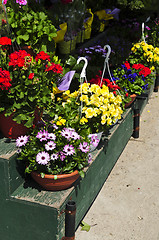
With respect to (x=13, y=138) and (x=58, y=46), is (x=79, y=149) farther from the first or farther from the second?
(x=58, y=46)

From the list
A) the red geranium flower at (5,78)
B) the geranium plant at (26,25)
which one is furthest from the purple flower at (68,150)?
the geranium plant at (26,25)

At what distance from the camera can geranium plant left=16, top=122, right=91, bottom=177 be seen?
2.39 metres

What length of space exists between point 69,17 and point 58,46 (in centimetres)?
38

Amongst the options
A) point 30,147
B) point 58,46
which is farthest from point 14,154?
point 58,46

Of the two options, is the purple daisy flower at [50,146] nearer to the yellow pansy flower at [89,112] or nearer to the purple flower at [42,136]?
the purple flower at [42,136]

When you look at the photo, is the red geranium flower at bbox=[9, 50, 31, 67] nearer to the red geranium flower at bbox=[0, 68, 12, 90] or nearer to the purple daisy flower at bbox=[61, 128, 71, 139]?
the red geranium flower at bbox=[0, 68, 12, 90]

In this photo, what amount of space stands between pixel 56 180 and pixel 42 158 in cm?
22

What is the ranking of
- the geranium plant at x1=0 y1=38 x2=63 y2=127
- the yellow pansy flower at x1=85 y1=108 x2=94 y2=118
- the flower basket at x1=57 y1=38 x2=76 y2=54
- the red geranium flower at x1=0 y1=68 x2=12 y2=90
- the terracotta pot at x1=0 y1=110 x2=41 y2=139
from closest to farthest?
the red geranium flower at x1=0 y1=68 x2=12 y2=90 → the geranium plant at x1=0 y1=38 x2=63 y2=127 → the terracotta pot at x1=0 y1=110 x2=41 y2=139 → the yellow pansy flower at x1=85 y1=108 x2=94 y2=118 → the flower basket at x1=57 y1=38 x2=76 y2=54

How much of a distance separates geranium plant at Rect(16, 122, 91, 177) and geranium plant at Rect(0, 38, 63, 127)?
0.47 feet

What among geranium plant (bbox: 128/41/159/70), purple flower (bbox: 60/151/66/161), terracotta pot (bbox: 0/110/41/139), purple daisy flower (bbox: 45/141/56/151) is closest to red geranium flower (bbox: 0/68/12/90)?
terracotta pot (bbox: 0/110/41/139)

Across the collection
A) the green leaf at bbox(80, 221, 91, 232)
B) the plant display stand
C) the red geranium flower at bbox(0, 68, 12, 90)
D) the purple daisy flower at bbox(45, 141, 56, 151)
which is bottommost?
the green leaf at bbox(80, 221, 91, 232)

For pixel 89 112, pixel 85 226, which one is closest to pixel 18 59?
pixel 89 112

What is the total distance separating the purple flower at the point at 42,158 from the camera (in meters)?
2.31

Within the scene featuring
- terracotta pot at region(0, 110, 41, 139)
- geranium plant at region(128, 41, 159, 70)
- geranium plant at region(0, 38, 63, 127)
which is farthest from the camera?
geranium plant at region(128, 41, 159, 70)
